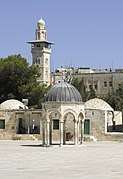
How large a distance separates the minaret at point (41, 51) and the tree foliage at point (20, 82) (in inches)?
1469

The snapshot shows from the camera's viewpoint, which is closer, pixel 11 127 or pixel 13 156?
pixel 13 156

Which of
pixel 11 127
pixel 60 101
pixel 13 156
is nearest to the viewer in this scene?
pixel 13 156

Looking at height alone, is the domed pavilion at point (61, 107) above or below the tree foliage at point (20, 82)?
below

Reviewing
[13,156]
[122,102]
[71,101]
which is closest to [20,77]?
[122,102]

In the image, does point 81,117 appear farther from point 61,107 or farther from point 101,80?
point 101,80

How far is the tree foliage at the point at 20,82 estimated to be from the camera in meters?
51.4

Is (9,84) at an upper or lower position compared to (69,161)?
upper

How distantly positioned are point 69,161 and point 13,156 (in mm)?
3949

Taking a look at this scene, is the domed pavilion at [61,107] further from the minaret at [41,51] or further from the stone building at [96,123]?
the minaret at [41,51]

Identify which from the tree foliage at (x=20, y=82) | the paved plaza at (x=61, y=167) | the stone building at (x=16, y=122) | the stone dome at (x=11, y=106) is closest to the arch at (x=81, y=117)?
the stone building at (x=16, y=122)

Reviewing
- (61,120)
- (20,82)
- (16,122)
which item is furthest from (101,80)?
(61,120)

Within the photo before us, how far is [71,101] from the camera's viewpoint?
3462 cm

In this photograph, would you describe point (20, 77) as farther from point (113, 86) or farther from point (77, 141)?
point (113, 86)

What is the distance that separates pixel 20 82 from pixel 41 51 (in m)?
39.5
